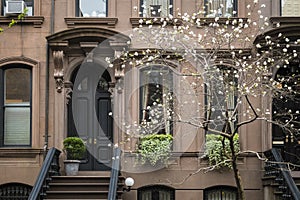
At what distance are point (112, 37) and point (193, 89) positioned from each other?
248cm

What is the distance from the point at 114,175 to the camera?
621 inches

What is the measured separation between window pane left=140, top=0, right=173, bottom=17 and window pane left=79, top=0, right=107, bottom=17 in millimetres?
1073

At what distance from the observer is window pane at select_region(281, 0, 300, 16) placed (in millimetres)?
17594

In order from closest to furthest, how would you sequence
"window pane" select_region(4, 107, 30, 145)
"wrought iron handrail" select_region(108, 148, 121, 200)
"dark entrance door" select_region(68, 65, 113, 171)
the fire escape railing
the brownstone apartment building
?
the fire escape railing, "wrought iron handrail" select_region(108, 148, 121, 200), the brownstone apartment building, "window pane" select_region(4, 107, 30, 145), "dark entrance door" select_region(68, 65, 113, 171)

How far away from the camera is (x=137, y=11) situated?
58.6 ft

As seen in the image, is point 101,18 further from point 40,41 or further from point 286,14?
point 286,14

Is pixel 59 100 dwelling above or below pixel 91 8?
below

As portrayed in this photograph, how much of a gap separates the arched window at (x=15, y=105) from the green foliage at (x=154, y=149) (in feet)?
10.1

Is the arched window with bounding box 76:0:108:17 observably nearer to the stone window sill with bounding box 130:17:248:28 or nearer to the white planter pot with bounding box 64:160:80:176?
the stone window sill with bounding box 130:17:248:28

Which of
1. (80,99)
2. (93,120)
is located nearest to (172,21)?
(80,99)

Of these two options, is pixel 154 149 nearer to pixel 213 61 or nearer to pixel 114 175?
pixel 114 175

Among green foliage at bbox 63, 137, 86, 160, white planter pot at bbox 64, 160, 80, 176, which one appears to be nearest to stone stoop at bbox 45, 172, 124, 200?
white planter pot at bbox 64, 160, 80, 176

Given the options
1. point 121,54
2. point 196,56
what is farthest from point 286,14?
point 121,54

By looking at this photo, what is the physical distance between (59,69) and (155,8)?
3.04m
